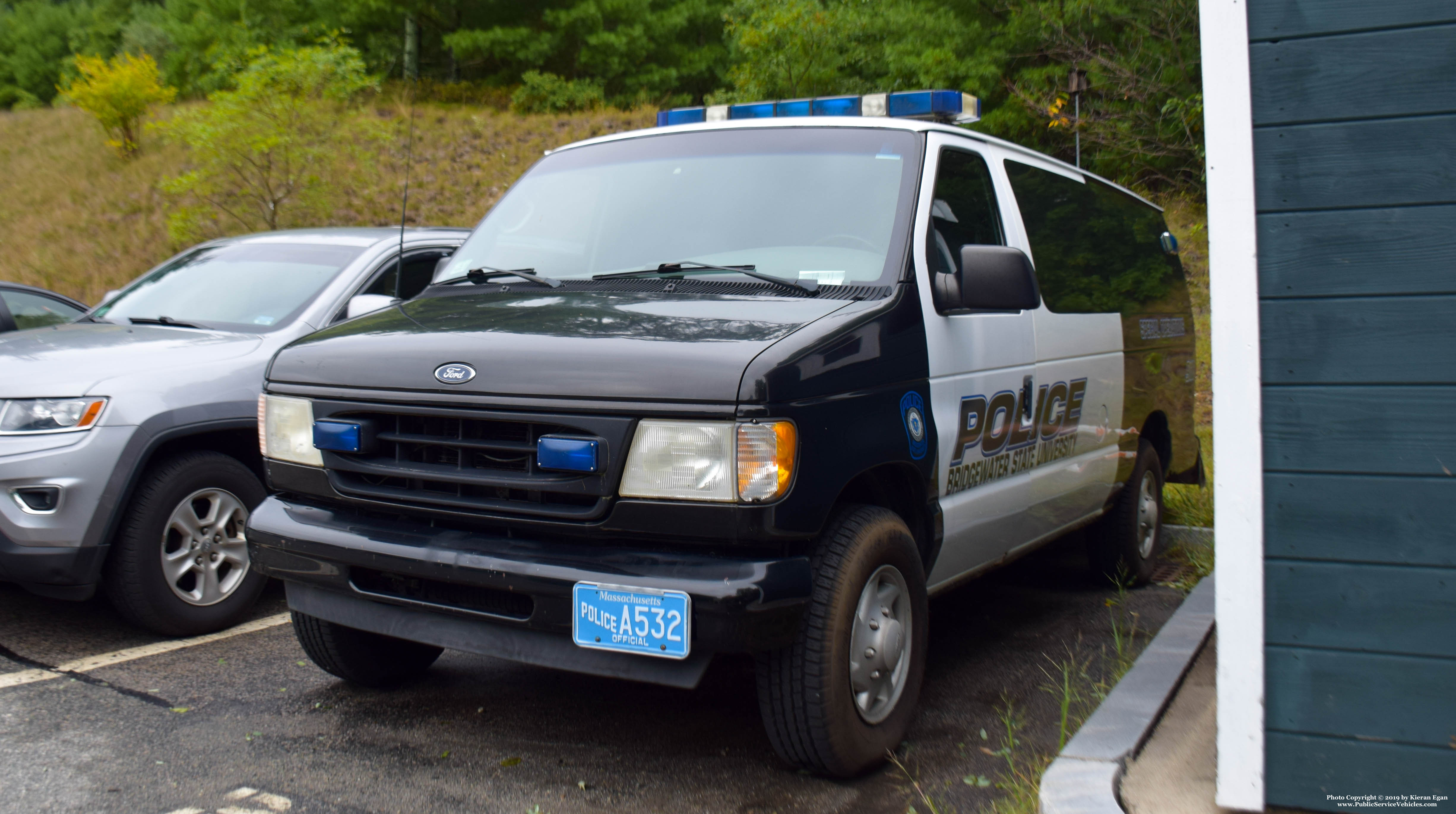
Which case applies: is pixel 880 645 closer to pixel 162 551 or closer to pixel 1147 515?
pixel 162 551

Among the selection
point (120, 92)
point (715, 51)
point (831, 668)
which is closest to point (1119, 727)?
point (831, 668)

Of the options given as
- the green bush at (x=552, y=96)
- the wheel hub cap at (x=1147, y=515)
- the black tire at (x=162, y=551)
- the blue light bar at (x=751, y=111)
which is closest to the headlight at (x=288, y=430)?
the black tire at (x=162, y=551)

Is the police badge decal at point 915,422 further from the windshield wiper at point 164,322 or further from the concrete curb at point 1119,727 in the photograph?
the windshield wiper at point 164,322

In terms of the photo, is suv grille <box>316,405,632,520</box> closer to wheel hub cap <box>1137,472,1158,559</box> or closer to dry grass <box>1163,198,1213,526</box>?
dry grass <box>1163,198,1213,526</box>

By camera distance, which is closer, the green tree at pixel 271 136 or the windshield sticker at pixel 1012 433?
the windshield sticker at pixel 1012 433

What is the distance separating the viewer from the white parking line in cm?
417

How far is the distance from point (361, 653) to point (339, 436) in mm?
1035

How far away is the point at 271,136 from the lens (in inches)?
545

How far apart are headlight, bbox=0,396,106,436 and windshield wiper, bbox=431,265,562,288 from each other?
1451mm

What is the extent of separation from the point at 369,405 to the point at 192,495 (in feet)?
6.08

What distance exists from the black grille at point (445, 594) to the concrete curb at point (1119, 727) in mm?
1449

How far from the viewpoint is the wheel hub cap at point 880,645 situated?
319cm

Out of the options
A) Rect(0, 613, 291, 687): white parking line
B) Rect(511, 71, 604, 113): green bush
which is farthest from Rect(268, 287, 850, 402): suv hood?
Rect(511, 71, 604, 113): green bush

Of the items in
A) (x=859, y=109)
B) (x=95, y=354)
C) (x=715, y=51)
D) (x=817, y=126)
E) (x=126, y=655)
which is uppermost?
(x=715, y=51)
